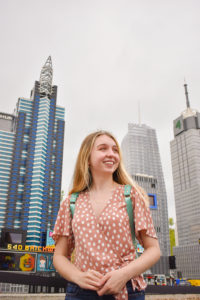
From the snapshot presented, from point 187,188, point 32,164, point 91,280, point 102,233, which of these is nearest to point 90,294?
point 91,280

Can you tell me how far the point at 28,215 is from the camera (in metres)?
111

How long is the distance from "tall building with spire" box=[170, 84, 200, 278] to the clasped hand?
132 m

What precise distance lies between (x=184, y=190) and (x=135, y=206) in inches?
6646

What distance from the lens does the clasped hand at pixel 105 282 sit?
1835 millimetres

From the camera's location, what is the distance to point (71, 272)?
6.86 ft

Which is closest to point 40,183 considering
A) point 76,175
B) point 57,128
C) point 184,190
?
point 57,128

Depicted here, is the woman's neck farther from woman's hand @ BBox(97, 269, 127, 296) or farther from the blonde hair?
woman's hand @ BBox(97, 269, 127, 296)

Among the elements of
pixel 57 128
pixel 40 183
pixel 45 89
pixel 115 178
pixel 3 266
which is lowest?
pixel 3 266

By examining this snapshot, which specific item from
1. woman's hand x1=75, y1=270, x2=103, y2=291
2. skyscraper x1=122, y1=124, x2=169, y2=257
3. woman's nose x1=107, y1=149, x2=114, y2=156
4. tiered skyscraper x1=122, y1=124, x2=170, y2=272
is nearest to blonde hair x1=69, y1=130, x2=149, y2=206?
woman's nose x1=107, y1=149, x2=114, y2=156

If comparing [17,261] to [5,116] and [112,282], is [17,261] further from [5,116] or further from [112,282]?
[5,116]

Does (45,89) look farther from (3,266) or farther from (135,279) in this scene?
(135,279)

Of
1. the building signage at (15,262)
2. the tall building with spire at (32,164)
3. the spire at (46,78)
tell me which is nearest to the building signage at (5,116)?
the tall building with spire at (32,164)

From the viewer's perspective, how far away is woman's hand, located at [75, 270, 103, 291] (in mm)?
1882

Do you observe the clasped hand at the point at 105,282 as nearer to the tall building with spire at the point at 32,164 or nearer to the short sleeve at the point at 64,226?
the short sleeve at the point at 64,226
